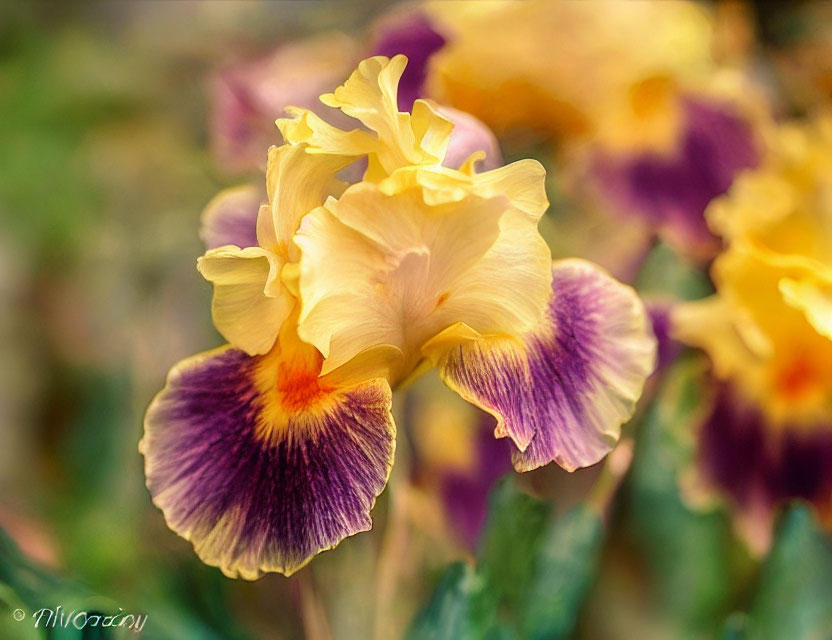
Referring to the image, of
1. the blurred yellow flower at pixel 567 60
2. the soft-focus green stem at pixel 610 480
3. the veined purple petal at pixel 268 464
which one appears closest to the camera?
the veined purple petal at pixel 268 464

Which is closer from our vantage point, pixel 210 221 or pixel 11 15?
pixel 210 221

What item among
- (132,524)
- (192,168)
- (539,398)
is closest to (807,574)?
(539,398)

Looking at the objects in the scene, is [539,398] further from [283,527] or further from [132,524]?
[132,524]

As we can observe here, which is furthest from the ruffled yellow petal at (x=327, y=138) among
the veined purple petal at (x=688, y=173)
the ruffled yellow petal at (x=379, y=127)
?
the veined purple petal at (x=688, y=173)

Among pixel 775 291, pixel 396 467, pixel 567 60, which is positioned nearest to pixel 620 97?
pixel 567 60

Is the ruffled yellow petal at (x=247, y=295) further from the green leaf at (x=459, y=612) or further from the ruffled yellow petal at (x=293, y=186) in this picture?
the green leaf at (x=459, y=612)

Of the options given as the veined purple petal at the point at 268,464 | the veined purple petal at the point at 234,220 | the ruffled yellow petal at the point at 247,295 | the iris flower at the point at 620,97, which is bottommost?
the iris flower at the point at 620,97

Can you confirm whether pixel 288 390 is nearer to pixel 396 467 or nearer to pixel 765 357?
pixel 396 467

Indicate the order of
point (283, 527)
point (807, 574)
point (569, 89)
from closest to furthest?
point (283, 527) → point (807, 574) → point (569, 89)
